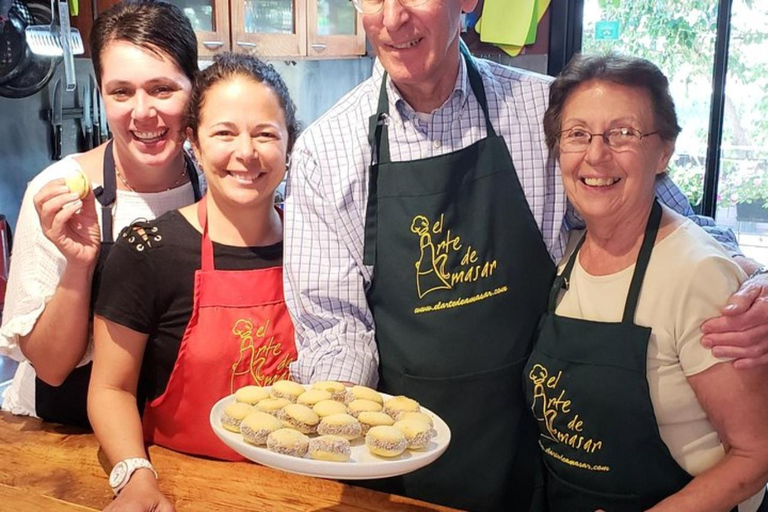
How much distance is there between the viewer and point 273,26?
318 cm

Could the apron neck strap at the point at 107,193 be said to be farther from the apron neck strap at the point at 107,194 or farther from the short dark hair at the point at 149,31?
the short dark hair at the point at 149,31

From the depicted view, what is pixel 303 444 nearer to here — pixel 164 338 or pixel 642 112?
pixel 164 338

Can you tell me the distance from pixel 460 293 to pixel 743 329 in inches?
18.8

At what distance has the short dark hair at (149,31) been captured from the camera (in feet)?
4.92

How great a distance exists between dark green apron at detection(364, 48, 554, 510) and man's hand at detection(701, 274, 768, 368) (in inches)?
13.9

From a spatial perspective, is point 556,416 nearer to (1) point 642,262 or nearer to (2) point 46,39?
(1) point 642,262

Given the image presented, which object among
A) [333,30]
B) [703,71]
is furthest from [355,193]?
[703,71]

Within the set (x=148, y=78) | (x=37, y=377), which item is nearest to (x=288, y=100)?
(x=148, y=78)

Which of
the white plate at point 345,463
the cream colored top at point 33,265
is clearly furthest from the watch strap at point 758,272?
the cream colored top at point 33,265

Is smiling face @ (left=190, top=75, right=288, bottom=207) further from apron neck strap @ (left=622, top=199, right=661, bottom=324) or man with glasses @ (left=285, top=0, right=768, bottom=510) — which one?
apron neck strap @ (left=622, top=199, right=661, bottom=324)

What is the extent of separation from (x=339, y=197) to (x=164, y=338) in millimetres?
402

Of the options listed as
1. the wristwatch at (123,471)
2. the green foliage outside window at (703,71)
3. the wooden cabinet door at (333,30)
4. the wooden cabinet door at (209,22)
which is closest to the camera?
the wristwatch at (123,471)

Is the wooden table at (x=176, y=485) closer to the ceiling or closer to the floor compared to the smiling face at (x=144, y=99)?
closer to the floor

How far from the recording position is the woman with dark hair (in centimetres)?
140
